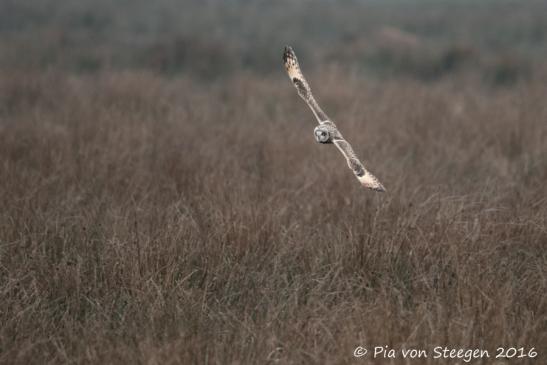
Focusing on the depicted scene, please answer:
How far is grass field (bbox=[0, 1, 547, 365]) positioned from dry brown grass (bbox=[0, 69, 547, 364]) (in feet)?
0.05

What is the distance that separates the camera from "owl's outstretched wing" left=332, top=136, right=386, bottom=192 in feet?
8.41

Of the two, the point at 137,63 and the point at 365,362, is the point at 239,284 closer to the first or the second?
the point at 365,362

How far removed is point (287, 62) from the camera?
3143 millimetres

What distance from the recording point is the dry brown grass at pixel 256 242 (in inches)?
107

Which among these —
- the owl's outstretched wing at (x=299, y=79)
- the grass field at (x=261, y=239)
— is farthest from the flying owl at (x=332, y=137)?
the grass field at (x=261, y=239)

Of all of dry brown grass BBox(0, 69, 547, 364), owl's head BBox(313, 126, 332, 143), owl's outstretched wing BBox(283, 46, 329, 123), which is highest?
Result: owl's outstretched wing BBox(283, 46, 329, 123)

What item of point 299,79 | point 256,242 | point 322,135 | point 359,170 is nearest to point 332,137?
point 322,135

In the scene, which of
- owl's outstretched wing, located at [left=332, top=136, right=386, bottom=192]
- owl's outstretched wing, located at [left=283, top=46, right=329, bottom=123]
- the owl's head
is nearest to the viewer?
owl's outstretched wing, located at [left=332, top=136, right=386, bottom=192]

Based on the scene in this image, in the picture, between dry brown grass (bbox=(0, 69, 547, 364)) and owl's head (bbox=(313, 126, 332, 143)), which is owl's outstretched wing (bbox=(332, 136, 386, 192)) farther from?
dry brown grass (bbox=(0, 69, 547, 364))

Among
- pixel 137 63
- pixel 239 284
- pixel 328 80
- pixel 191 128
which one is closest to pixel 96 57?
pixel 137 63

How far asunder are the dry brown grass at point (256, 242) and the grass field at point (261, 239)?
15mm

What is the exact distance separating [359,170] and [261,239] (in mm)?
1136

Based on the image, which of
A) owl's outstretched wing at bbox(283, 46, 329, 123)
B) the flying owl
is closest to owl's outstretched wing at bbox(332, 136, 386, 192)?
the flying owl

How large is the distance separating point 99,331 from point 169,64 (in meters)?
9.09
